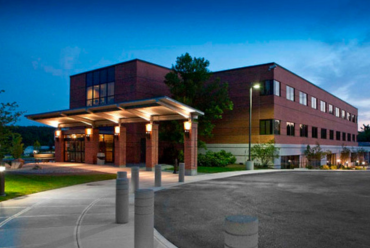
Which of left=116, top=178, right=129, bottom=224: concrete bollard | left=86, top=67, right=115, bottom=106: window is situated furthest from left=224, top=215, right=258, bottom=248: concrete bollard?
left=86, top=67, right=115, bottom=106: window

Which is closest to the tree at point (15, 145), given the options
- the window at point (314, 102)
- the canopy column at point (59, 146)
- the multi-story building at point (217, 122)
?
the multi-story building at point (217, 122)

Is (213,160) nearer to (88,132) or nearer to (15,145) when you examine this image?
(88,132)

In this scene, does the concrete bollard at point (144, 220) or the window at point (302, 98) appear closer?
the concrete bollard at point (144, 220)

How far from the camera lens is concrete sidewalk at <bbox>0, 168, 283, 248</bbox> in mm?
6250

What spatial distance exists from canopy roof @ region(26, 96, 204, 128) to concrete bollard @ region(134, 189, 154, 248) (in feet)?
42.9

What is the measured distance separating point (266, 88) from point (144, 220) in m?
29.2

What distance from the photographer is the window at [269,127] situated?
3225cm

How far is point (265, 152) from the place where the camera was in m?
30.6

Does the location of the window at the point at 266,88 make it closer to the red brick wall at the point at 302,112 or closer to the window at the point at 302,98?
the red brick wall at the point at 302,112

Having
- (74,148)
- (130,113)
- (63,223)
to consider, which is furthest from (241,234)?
(74,148)

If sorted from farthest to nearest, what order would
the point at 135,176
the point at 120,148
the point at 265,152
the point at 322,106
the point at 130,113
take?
1. the point at 322,106
2. the point at 265,152
3. the point at 120,148
4. the point at 130,113
5. the point at 135,176

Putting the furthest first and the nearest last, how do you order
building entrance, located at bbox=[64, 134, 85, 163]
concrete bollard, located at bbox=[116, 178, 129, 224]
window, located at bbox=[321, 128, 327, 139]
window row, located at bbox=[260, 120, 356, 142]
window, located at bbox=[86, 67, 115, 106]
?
window, located at bbox=[321, 128, 327, 139] < window, located at bbox=[86, 67, 115, 106] < building entrance, located at bbox=[64, 134, 85, 163] < window row, located at bbox=[260, 120, 356, 142] < concrete bollard, located at bbox=[116, 178, 129, 224]

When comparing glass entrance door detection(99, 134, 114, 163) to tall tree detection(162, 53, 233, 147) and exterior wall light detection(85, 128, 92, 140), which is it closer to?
exterior wall light detection(85, 128, 92, 140)

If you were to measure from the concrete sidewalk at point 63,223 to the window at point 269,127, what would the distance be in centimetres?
2401
